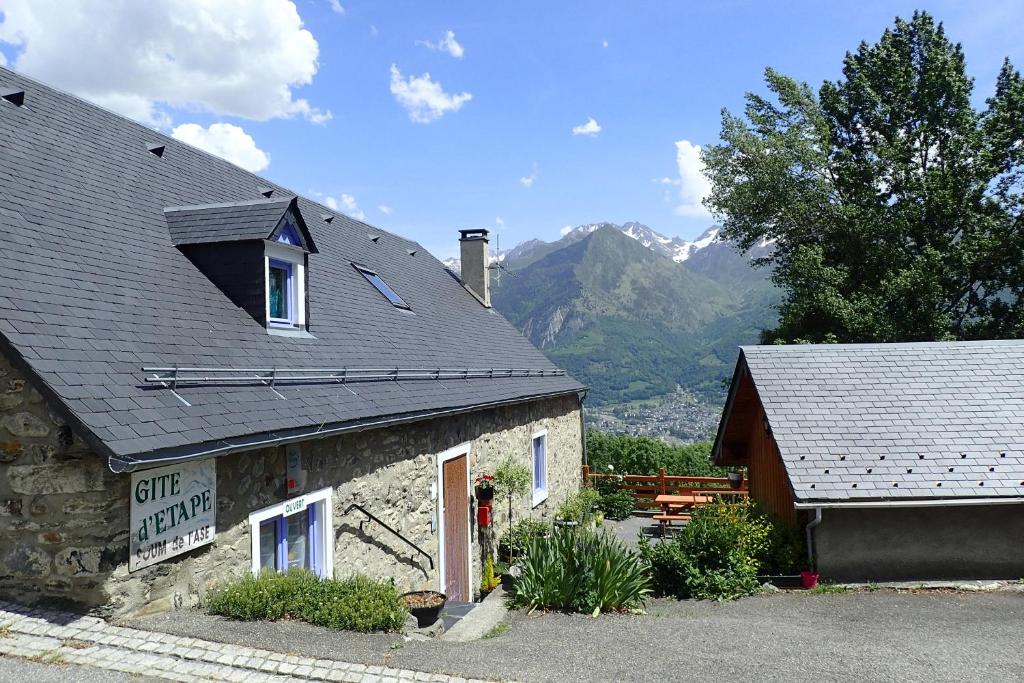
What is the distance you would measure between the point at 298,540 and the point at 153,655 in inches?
105

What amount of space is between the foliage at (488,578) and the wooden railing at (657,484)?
8.14m

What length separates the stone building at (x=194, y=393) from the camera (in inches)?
216

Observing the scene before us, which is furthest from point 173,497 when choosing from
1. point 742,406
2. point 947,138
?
point 947,138

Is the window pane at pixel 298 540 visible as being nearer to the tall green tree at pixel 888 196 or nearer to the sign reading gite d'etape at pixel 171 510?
the sign reading gite d'etape at pixel 171 510

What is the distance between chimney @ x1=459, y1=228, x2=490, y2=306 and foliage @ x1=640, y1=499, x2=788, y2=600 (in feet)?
38.2

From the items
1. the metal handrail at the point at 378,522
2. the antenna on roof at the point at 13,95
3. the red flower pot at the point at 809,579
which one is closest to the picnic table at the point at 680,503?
the red flower pot at the point at 809,579

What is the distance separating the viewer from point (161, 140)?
443 inches

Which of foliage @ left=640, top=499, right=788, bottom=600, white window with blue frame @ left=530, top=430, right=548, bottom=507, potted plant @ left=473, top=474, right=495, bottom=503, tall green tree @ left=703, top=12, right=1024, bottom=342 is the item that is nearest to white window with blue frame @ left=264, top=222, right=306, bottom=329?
potted plant @ left=473, top=474, right=495, bottom=503

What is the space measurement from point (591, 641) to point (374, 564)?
325cm

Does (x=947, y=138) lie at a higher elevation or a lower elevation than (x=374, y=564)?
higher

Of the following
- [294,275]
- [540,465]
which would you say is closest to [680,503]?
[540,465]

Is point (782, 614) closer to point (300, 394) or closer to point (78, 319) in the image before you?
point (300, 394)

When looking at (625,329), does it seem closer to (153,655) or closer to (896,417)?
(896,417)

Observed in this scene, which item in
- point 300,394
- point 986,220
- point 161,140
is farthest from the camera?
point 986,220
